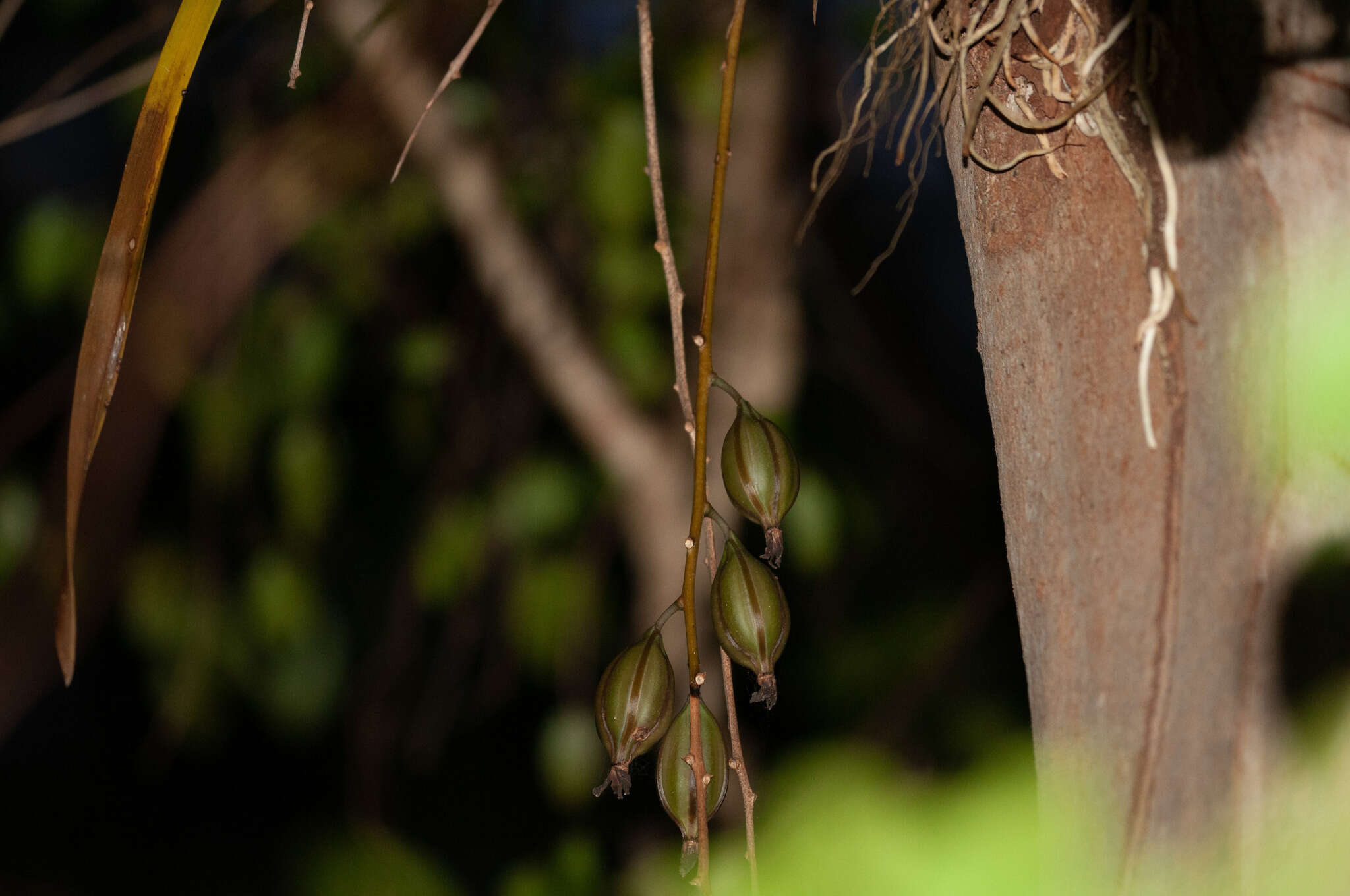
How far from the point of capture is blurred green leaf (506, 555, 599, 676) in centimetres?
106

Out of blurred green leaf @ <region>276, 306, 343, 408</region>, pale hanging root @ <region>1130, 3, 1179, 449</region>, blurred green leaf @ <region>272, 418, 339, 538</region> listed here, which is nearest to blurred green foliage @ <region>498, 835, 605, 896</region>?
blurred green leaf @ <region>272, 418, 339, 538</region>

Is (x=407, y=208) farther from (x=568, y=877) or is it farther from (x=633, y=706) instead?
(x=633, y=706)

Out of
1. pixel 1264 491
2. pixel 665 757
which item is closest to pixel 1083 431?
pixel 1264 491

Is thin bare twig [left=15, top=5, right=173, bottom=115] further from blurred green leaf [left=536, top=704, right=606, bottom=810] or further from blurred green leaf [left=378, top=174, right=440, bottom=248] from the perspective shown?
blurred green leaf [left=536, top=704, right=606, bottom=810]

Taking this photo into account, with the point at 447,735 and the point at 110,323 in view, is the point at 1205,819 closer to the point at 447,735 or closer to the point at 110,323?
the point at 110,323

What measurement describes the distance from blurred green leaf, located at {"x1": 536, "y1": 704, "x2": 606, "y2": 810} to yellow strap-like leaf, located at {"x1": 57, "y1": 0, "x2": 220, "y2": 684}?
2.23 ft

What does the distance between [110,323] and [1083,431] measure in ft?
1.09

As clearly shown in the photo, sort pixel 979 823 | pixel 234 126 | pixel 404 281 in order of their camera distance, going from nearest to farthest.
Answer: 1. pixel 979 823
2. pixel 234 126
3. pixel 404 281

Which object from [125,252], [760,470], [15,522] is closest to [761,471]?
[760,470]

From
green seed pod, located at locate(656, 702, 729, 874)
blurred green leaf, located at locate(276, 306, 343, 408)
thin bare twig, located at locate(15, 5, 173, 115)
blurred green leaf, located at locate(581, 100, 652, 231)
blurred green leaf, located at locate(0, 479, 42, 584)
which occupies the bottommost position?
green seed pod, located at locate(656, 702, 729, 874)

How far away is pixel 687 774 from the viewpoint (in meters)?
0.37

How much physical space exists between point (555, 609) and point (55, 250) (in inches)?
25.0

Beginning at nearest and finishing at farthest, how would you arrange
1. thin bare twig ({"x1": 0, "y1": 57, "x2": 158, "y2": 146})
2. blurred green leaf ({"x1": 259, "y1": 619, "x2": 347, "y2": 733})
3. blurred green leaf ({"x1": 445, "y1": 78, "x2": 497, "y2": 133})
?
thin bare twig ({"x1": 0, "y1": 57, "x2": 158, "y2": 146}) → blurred green leaf ({"x1": 445, "y1": 78, "x2": 497, "y2": 133}) → blurred green leaf ({"x1": 259, "y1": 619, "x2": 347, "y2": 733})

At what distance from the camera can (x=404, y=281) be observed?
1.20 metres
